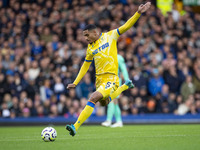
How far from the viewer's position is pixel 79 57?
17734mm

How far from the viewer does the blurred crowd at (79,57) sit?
16.8m

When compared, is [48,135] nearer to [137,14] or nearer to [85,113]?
[85,113]

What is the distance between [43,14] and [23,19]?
3.43ft

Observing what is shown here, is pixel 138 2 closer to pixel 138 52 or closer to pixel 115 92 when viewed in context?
pixel 138 52

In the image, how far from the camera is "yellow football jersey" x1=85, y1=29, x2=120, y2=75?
891cm

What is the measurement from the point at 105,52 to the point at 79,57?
29.2 ft

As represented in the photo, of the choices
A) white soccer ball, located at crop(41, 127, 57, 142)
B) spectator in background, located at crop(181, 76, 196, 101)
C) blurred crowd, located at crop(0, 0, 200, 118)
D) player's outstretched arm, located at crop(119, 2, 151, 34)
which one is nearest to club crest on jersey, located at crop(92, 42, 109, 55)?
player's outstretched arm, located at crop(119, 2, 151, 34)

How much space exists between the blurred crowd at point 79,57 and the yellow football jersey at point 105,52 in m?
7.61

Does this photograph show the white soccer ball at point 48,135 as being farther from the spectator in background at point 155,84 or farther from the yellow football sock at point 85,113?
the spectator in background at point 155,84

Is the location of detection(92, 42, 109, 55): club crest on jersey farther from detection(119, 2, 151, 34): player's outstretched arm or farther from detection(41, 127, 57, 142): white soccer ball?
detection(41, 127, 57, 142): white soccer ball

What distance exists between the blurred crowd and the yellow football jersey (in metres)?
7.61

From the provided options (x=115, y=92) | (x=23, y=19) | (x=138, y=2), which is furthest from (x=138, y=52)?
(x=115, y=92)

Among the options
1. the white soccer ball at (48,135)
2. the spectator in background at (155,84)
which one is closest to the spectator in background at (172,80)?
the spectator in background at (155,84)

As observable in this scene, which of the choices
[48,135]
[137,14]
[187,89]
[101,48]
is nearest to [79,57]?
[187,89]
